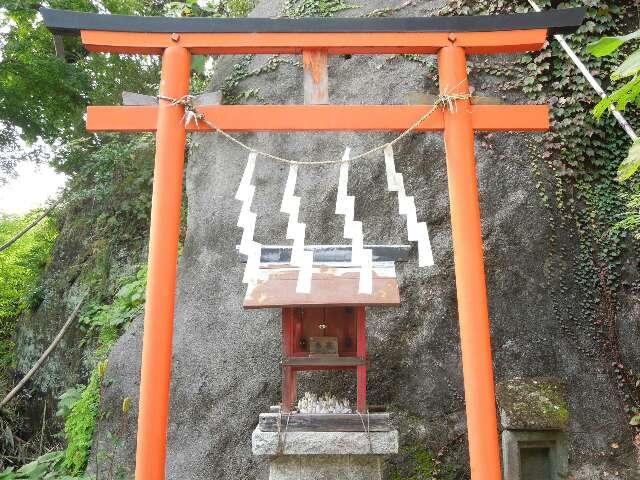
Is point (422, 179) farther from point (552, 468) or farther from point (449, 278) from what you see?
point (552, 468)

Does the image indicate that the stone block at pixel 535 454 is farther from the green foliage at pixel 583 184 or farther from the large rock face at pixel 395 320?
the green foliage at pixel 583 184

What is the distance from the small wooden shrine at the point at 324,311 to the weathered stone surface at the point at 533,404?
Result: 186 centimetres

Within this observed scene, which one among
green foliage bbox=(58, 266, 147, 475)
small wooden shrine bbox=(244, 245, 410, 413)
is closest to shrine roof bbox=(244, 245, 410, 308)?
small wooden shrine bbox=(244, 245, 410, 413)

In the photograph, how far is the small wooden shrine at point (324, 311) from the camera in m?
3.88

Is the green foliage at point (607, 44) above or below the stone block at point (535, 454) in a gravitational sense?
above

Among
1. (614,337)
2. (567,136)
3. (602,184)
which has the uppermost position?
(567,136)

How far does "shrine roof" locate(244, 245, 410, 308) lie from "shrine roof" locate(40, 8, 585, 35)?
1653 mm

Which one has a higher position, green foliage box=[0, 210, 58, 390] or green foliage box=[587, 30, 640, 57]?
green foliage box=[0, 210, 58, 390]

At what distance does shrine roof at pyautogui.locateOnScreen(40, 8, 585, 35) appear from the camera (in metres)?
3.58

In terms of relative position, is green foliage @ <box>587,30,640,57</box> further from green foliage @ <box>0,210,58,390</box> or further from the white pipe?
green foliage @ <box>0,210,58,390</box>

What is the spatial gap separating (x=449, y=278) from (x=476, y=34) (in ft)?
10.3

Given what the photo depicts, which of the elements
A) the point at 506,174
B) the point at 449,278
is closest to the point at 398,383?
the point at 449,278

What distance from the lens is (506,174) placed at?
6574mm

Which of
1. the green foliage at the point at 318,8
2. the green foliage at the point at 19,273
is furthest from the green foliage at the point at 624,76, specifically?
the green foliage at the point at 19,273
